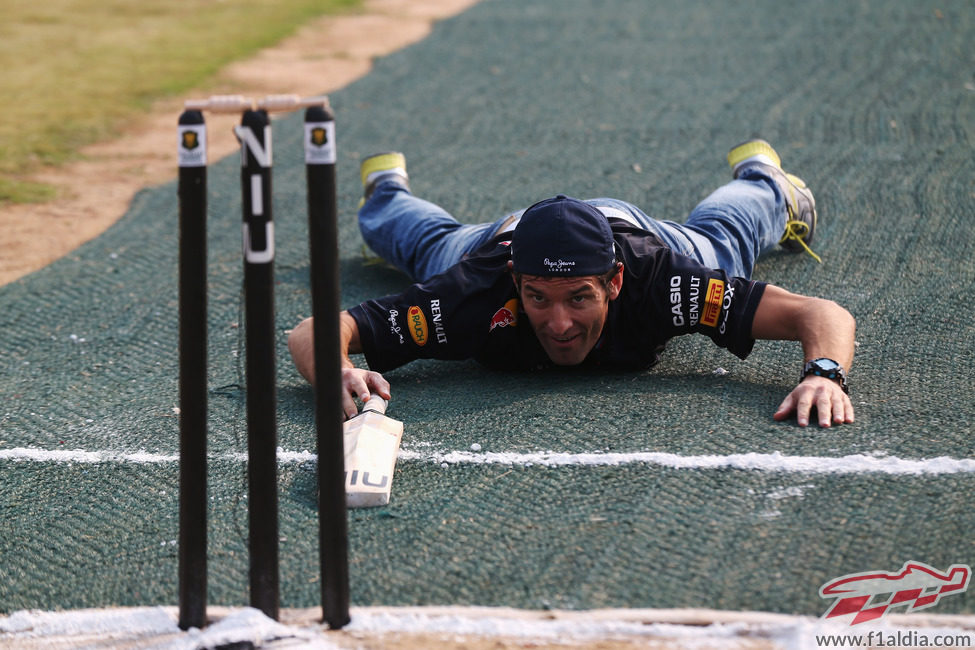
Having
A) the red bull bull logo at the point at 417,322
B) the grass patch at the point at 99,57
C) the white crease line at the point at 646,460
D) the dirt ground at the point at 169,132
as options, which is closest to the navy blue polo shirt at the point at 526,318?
the red bull bull logo at the point at 417,322

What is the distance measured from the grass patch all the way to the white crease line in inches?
146

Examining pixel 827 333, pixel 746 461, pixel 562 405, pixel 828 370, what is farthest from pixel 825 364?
pixel 562 405

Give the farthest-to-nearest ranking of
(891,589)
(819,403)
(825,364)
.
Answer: (825,364) → (819,403) → (891,589)

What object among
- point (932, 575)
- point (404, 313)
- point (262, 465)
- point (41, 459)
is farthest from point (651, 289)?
point (41, 459)

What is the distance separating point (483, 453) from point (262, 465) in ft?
3.25

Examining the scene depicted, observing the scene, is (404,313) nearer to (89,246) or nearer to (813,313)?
(813,313)

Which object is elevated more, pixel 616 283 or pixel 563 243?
pixel 563 243

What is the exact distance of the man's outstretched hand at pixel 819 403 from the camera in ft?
10.7

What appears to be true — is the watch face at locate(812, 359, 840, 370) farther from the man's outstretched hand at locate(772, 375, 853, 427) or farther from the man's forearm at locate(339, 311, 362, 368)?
the man's forearm at locate(339, 311, 362, 368)

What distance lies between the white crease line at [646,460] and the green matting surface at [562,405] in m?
0.04

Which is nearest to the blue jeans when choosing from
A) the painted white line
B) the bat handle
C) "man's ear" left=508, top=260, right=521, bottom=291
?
"man's ear" left=508, top=260, right=521, bottom=291

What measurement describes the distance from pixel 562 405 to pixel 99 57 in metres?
7.59

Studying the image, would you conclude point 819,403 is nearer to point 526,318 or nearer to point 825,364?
point 825,364

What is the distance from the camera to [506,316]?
3.77 m
